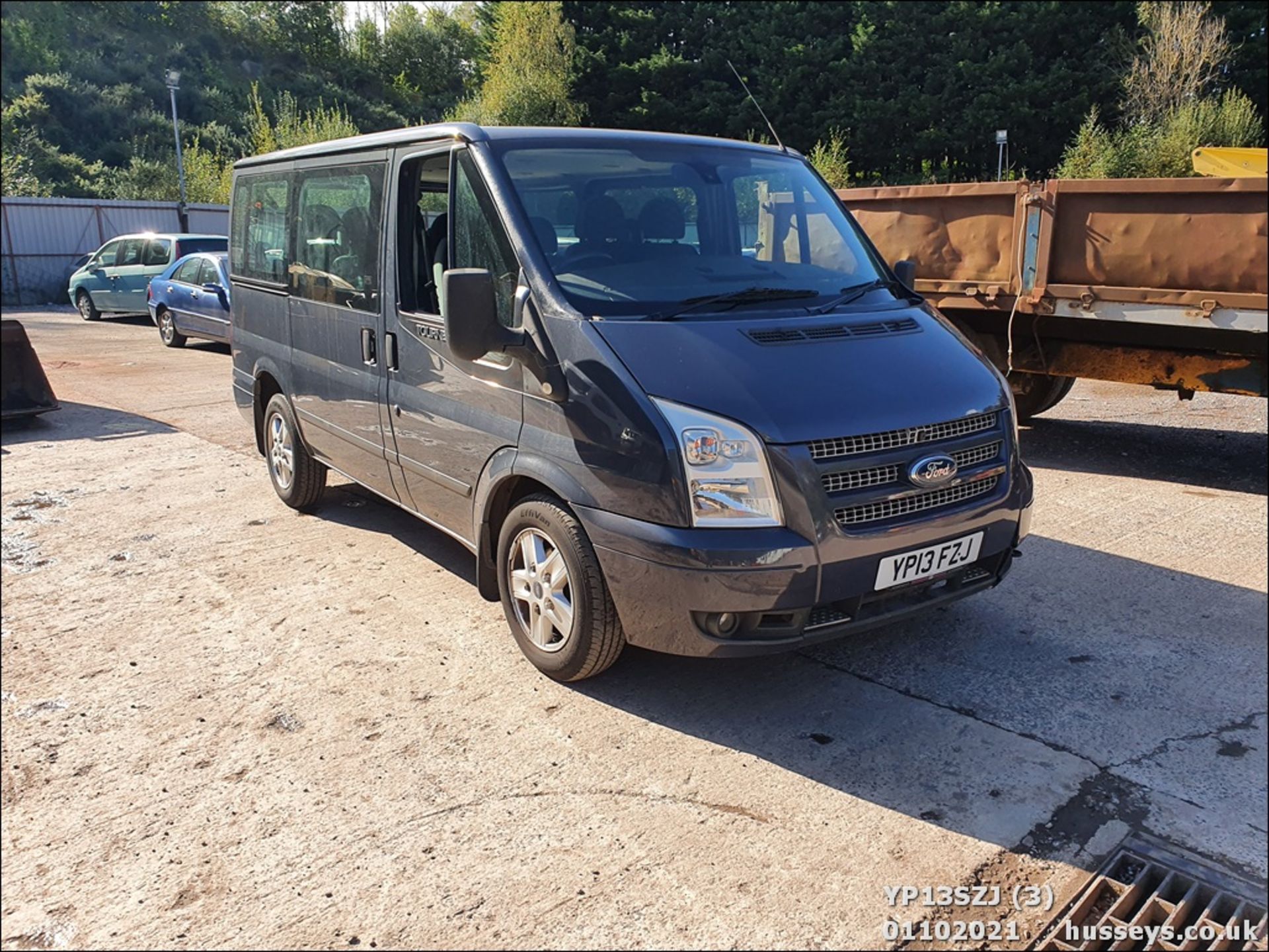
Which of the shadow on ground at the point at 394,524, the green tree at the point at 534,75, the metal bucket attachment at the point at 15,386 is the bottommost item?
the shadow on ground at the point at 394,524

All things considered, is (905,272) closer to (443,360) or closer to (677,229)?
(677,229)

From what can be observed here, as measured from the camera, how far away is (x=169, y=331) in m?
14.7

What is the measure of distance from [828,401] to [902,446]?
31cm

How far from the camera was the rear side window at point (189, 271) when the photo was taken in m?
14.1

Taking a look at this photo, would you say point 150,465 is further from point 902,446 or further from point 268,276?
point 902,446

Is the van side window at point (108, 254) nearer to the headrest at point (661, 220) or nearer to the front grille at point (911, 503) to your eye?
the headrest at point (661, 220)

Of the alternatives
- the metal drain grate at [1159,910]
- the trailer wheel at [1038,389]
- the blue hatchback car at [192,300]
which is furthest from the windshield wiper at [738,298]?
the blue hatchback car at [192,300]

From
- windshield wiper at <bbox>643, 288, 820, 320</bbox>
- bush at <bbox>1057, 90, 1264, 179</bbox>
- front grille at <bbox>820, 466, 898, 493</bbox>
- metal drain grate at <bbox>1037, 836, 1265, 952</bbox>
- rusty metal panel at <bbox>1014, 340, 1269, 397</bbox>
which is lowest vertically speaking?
metal drain grate at <bbox>1037, 836, 1265, 952</bbox>

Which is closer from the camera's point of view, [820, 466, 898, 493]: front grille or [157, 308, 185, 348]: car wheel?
[820, 466, 898, 493]: front grille

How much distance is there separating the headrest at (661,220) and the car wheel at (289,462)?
283cm

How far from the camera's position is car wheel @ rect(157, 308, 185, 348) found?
14.5 metres

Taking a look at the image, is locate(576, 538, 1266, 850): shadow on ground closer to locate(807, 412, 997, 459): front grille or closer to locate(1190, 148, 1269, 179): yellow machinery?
locate(807, 412, 997, 459): front grille

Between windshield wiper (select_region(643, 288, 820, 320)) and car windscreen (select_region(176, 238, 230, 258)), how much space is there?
48.5 feet

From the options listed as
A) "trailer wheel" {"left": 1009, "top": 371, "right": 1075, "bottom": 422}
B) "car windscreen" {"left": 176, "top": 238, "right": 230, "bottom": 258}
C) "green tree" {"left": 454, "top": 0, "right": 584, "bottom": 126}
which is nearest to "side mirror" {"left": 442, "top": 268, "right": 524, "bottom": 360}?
"trailer wheel" {"left": 1009, "top": 371, "right": 1075, "bottom": 422}
